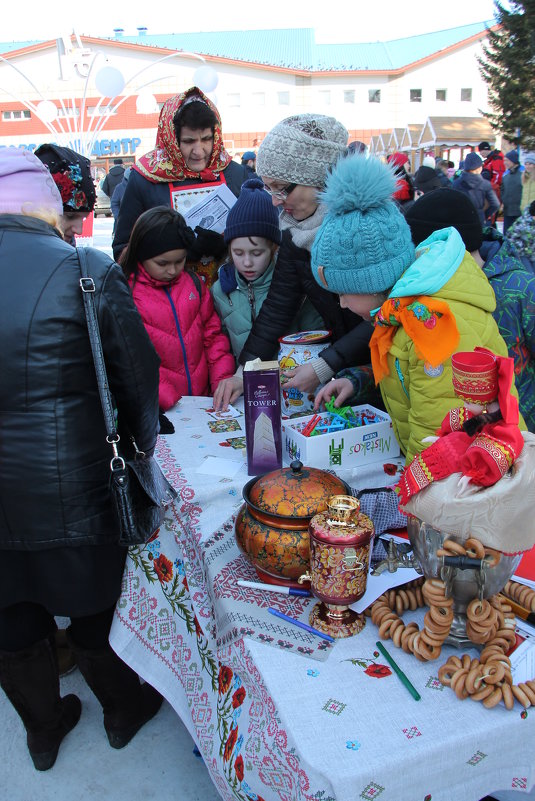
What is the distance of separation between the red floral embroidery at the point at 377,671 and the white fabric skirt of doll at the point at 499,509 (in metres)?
0.25

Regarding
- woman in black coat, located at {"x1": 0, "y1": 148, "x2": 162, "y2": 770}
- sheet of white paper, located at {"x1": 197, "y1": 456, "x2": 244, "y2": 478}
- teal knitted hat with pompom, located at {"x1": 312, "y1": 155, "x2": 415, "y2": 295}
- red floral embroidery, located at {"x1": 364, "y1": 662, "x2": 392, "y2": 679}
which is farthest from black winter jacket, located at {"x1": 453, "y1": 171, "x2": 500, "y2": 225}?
red floral embroidery, located at {"x1": 364, "y1": 662, "x2": 392, "y2": 679}

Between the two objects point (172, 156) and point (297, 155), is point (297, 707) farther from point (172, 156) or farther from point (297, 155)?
point (172, 156)

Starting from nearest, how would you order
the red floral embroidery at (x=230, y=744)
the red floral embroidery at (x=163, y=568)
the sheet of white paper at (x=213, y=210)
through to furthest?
the red floral embroidery at (x=230, y=744), the red floral embroidery at (x=163, y=568), the sheet of white paper at (x=213, y=210)

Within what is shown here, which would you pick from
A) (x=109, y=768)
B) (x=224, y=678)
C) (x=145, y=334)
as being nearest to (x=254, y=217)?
(x=145, y=334)

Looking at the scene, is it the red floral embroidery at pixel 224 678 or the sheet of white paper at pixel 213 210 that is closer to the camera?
→ the red floral embroidery at pixel 224 678

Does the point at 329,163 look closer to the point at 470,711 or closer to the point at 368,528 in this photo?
the point at 368,528

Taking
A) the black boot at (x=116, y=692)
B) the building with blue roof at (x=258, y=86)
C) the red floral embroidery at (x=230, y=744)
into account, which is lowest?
the black boot at (x=116, y=692)

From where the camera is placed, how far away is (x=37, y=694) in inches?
62.5

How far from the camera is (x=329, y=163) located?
1981 mm

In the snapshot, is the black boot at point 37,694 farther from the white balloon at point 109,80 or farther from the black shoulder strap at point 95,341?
the white balloon at point 109,80

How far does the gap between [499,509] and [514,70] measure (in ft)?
68.8

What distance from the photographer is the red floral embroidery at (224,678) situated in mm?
1097

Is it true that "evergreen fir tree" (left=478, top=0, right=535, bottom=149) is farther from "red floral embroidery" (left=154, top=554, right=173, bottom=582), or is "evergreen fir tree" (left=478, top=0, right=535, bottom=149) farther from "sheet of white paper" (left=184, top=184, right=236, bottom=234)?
"red floral embroidery" (left=154, top=554, right=173, bottom=582)

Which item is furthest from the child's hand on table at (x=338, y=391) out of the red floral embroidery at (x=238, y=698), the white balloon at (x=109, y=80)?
the white balloon at (x=109, y=80)
